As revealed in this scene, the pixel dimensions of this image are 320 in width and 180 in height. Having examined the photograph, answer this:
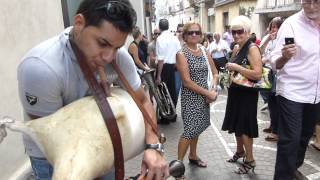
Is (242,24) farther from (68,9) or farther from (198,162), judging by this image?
(68,9)

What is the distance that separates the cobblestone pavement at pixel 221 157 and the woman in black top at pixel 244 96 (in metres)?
0.21

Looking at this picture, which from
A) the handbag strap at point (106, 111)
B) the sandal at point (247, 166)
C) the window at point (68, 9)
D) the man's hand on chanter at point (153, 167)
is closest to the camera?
the handbag strap at point (106, 111)

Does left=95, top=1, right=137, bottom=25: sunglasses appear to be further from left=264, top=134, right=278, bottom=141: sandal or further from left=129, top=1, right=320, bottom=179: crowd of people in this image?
left=264, top=134, right=278, bottom=141: sandal

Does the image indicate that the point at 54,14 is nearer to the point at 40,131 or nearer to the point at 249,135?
the point at 249,135

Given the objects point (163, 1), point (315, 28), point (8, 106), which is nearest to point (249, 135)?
point (315, 28)

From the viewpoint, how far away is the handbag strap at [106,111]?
1.52 m

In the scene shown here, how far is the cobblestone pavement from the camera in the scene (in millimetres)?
4477

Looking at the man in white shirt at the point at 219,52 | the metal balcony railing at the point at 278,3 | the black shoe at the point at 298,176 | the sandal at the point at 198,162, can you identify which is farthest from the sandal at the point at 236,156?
the metal balcony railing at the point at 278,3

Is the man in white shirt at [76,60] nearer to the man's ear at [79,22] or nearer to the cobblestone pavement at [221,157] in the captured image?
the man's ear at [79,22]

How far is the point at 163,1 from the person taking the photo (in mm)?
77062

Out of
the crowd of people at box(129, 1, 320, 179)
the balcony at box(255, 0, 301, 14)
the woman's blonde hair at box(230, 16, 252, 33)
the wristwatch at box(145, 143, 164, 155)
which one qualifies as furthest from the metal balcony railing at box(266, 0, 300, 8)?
the wristwatch at box(145, 143, 164, 155)

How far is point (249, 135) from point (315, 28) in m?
1.42

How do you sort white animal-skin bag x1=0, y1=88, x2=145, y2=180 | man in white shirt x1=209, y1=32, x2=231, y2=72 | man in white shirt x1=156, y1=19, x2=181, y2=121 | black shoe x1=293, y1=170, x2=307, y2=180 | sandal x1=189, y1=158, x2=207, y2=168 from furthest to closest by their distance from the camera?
man in white shirt x1=209, y1=32, x2=231, y2=72
man in white shirt x1=156, y1=19, x2=181, y2=121
sandal x1=189, y1=158, x2=207, y2=168
black shoe x1=293, y1=170, x2=307, y2=180
white animal-skin bag x1=0, y1=88, x2=145, y2=180

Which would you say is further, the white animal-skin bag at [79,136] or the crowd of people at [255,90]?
the crowd of people at [255,90]
